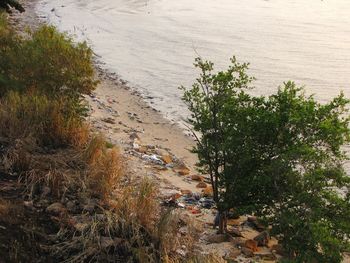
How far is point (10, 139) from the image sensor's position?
8.01 meters

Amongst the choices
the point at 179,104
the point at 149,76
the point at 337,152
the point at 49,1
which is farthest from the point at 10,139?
the point at 49,1

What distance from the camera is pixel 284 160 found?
6.18m

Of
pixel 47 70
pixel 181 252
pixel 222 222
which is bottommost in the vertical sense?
pixel 222 222

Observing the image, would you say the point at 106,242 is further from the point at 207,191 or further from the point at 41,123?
the point at 207,191

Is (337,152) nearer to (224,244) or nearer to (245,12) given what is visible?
(224,244)

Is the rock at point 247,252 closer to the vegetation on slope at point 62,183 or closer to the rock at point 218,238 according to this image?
the rock at point 218,238

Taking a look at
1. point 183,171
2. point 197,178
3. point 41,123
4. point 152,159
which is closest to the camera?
point 41,123

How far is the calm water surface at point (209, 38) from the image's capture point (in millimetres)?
18438

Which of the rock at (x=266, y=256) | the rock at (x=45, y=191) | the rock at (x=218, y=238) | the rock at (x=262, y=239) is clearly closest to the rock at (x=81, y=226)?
the rock at (x=45, y=191)

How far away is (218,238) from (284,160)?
5.06ft

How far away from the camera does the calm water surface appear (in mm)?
18438

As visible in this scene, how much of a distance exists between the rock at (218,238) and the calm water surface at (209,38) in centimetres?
809

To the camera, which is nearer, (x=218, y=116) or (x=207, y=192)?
(x=218, y=116)

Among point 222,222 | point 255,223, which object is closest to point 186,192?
point 255,223
